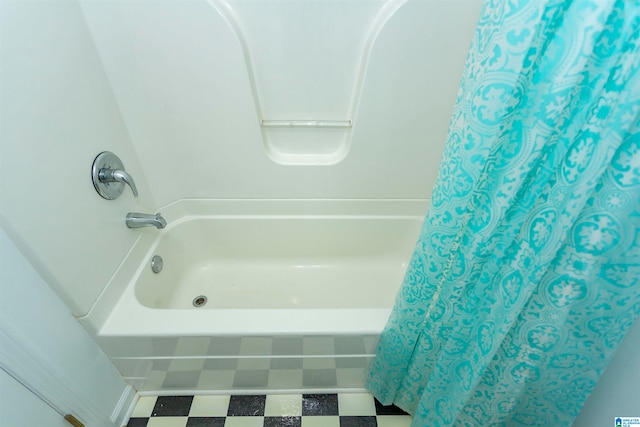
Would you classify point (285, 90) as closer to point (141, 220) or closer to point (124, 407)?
point (141, 220)

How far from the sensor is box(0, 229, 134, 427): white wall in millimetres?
617

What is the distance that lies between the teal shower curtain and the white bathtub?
0.28 m

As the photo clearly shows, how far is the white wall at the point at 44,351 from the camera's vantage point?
62 centimetres

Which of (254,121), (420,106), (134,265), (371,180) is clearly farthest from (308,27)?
(134,265)

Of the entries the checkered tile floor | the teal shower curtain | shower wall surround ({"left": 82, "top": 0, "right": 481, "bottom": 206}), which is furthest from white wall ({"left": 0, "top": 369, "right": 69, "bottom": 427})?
the teal shower curtain

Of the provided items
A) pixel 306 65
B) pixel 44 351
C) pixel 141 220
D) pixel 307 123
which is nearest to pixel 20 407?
Result: pixel 44 351

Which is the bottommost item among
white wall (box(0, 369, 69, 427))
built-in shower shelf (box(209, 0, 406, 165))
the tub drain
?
the tub drain

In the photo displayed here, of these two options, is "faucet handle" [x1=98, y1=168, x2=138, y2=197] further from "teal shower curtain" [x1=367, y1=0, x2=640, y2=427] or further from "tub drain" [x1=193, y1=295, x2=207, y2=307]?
"teal shower curtain" [x1=367, y1=0, x2=640, y2=427]

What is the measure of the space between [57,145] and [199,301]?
33.1 inches

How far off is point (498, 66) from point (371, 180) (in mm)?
848

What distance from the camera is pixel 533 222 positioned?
506 mm

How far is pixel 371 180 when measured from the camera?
125 cm

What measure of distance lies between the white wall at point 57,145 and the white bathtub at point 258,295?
0.46 feet

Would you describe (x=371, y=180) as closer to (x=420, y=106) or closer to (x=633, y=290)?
(x=420, y=106)
